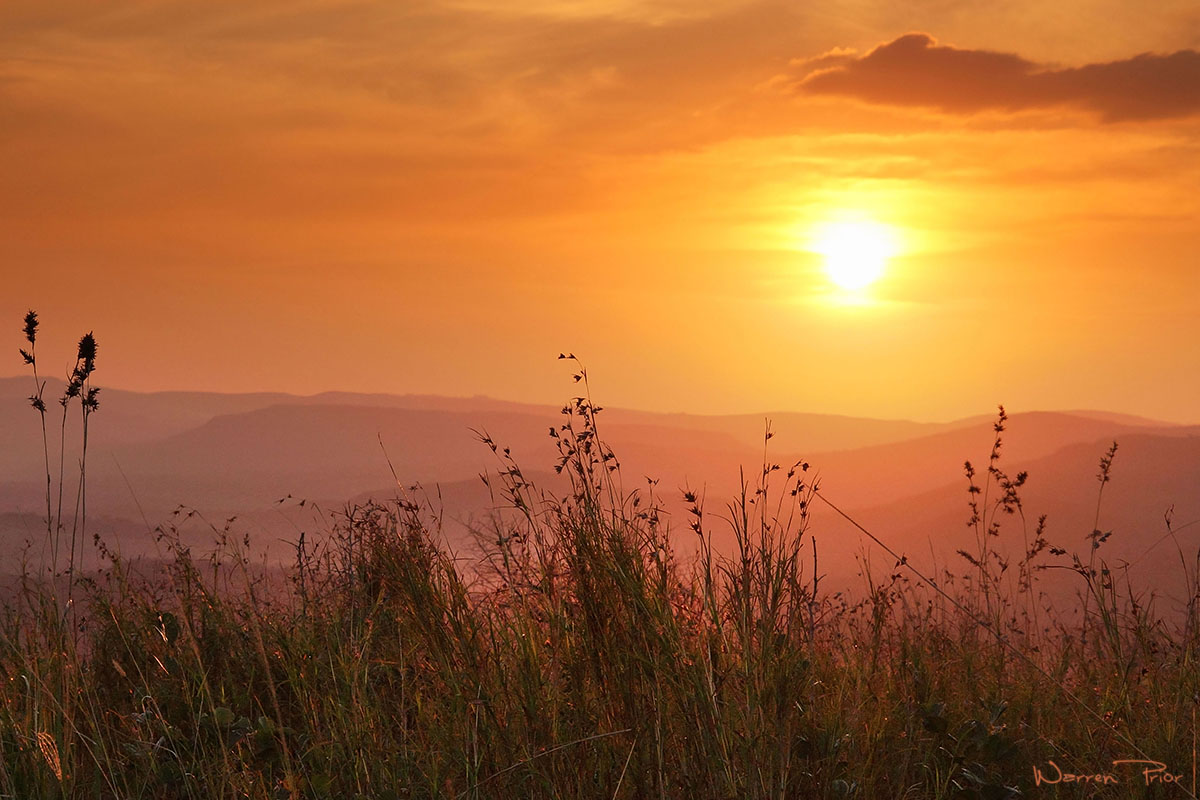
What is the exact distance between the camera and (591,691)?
3141 mm

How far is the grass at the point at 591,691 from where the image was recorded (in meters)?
2.83

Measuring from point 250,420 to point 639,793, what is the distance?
17113 cm

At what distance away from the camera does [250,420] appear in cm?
16400

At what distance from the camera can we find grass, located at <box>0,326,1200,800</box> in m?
2.83

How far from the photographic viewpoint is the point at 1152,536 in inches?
1412

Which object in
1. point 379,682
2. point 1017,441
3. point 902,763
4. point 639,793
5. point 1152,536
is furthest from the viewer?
point 1017,441

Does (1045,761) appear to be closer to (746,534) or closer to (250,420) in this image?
(746,534)

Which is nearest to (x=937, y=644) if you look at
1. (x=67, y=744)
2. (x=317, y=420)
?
(x=67, y=744)

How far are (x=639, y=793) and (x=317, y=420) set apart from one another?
161515mm

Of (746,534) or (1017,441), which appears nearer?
(746,534)

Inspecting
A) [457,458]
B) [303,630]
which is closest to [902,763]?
[303,630]

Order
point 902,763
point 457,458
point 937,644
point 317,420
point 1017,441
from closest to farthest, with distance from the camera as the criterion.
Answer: point 902,763, point 937,644, point 1017,441, point 457,458, point 317,420

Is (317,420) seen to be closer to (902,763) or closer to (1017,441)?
(1017,441)

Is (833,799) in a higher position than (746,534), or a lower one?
lower
